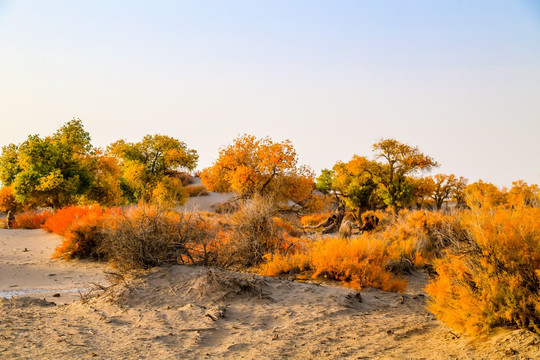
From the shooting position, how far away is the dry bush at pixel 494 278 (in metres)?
5.08

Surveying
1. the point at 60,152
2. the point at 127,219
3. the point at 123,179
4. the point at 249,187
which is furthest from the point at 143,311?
the point at 123,179

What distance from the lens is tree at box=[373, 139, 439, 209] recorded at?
39625mm

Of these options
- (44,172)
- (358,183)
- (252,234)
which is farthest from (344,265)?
(358,183)

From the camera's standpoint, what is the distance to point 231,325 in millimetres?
6797

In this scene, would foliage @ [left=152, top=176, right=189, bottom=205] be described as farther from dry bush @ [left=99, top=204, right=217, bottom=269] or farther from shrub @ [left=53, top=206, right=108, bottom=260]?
dry bush @ [left=99, top=204, right=217, bottom=269]

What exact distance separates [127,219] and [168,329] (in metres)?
3.65

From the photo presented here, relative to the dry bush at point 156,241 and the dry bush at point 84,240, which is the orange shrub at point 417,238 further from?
the dry bush at point 84,240

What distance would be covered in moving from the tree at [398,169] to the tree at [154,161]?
16.8 metres

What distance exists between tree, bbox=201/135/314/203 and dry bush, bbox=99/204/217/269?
16.9 m

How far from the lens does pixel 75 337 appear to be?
6023 mm

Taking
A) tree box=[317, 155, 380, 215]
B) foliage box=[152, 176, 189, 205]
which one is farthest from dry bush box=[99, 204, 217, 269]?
tree box=[317, 155, 380, 215]

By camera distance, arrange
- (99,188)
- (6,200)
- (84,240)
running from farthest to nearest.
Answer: (6,200) < (99,188) < (84,240)

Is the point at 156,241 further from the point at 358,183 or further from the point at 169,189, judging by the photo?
the point at 358,183

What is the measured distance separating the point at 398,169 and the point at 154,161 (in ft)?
71.3
